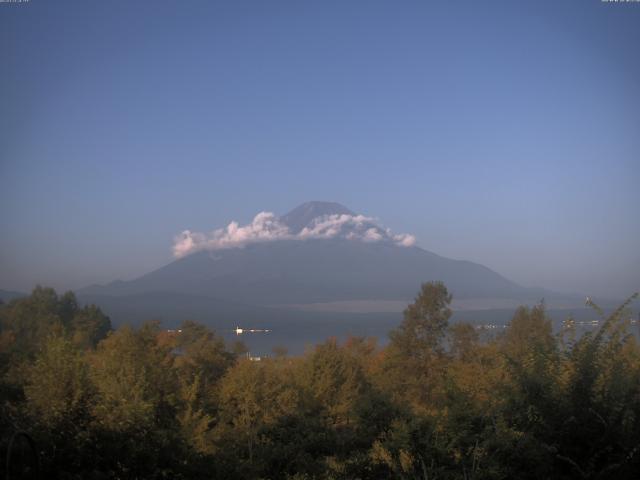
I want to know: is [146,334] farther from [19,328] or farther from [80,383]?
[19,328]

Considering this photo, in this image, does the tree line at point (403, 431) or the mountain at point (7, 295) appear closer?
the tree line at point (403, 431)

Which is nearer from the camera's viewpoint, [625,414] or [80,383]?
[625,414]

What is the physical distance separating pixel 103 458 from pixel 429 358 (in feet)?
87.3

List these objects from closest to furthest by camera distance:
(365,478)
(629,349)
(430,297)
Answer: (365,478)
(629,349)
(430,297)

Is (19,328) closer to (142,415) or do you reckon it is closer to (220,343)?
(220,343)

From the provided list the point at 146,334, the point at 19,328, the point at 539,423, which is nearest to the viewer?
the point at 539,423

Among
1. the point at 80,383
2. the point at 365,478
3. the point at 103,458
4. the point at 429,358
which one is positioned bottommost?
the point at 429,358

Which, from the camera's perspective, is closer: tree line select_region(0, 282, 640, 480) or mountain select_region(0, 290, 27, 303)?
tree line select_region(0, 282, 640, 480)

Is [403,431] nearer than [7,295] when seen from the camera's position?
Yes

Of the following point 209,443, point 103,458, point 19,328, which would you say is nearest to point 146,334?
point 209,443

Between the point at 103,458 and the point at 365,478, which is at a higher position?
the point at 103,458

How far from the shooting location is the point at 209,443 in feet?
41.7

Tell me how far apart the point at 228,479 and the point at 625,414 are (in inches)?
201

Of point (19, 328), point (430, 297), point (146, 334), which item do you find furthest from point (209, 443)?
point (19, 328)
